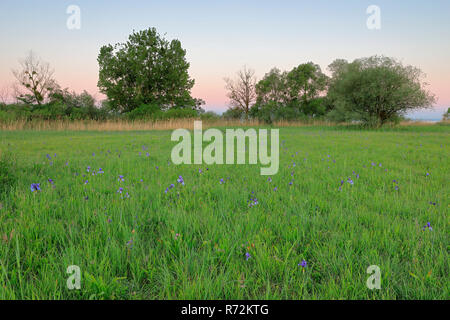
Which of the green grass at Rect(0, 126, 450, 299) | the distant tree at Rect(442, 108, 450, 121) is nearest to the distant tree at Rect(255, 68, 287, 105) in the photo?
the distant tree at Rect(442, 108, 450, 121)

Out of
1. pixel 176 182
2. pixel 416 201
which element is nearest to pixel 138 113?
pixel 176 182

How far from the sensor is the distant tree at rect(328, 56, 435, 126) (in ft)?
76.0

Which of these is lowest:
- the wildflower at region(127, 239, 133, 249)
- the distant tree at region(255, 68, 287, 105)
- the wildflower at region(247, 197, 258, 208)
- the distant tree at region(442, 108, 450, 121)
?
the wildflower at region(127, 239, 133, 249)

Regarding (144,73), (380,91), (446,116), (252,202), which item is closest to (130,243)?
(252,202)

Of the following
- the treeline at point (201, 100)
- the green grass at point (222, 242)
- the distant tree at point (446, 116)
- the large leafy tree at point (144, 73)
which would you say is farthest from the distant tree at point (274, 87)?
the green grass at point (222, 242)

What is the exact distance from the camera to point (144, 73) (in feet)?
148

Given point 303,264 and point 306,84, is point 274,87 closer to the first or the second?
point 306,84

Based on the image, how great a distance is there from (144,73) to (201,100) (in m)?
14.1

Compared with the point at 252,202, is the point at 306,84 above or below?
above

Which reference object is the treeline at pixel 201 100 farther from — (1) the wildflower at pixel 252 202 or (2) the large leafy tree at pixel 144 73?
(1) the wildflower at pixel 252 202

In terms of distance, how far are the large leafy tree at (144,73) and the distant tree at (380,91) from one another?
3284 cm

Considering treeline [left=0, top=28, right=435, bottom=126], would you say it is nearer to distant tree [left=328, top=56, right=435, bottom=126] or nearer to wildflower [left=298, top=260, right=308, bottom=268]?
distant tree [left=328, top=56, right=435, bottom=126]
